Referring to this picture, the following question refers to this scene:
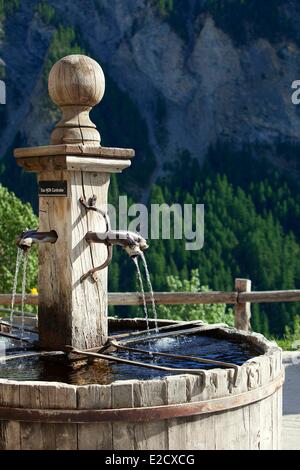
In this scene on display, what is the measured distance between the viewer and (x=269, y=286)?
225 feet

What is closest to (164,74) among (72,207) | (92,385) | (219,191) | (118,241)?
(219,191)

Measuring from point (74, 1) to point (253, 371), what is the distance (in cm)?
8700

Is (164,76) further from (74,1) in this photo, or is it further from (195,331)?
(195,331)

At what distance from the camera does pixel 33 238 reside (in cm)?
425

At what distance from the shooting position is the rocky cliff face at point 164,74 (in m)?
81.7

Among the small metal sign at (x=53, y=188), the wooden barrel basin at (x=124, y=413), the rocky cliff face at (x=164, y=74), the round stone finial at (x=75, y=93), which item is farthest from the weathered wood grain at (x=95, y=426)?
the rocky cliff face at (x=164, y=74)

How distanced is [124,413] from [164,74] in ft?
270

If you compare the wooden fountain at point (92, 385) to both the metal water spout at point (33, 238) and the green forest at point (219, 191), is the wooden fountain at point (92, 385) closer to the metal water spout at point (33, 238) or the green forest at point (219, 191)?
the metal water spout at point (33, 238)

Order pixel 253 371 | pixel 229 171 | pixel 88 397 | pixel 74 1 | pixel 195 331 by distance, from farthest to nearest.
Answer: pixel 74 1
pixel 229 171
pixel 195 331
pixel 253 371
pixel 88 397

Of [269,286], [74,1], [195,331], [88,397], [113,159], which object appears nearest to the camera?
[88,397]

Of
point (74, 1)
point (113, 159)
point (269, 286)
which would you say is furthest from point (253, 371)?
point (74, 1)

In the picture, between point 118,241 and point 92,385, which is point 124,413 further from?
point 118,241

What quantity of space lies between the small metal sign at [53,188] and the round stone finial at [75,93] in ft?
0.77
